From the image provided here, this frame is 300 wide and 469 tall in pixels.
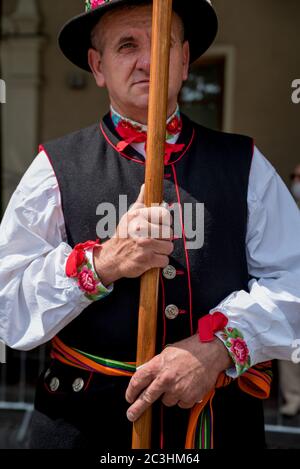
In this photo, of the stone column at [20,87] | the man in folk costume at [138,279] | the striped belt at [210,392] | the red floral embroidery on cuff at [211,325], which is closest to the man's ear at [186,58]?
the man in folk costume at [138,279]

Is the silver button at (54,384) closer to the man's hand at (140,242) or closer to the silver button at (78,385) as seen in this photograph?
the silver button at (78,385)

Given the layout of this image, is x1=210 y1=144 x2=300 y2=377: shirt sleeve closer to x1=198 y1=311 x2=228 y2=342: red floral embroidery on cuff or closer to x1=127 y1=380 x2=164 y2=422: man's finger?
x1=198 y1=311 x2=228 y2=342: red floral embroidery on cuff

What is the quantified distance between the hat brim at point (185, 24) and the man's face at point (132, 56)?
40mm

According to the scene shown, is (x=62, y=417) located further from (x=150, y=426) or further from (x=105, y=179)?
(x=105, y=179)

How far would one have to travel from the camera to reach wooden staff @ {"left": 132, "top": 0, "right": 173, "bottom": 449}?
1.55m

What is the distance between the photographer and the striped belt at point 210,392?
5.69ft

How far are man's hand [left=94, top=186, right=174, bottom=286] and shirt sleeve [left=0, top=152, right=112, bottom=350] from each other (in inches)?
5.8

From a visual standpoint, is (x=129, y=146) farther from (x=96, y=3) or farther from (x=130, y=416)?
(x=130, y=416)

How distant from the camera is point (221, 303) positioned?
1.76 m

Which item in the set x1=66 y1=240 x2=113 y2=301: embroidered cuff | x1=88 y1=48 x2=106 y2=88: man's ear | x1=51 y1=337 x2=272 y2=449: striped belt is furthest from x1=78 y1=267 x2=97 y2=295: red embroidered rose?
x1=88 y1=48 x2=106 y2=88: man's ear

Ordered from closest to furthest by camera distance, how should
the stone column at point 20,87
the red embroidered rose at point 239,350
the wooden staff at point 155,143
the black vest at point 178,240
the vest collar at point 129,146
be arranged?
the wooden staff at point 155,143, the red embroidered rose at point 239,350, the black vest at point 178,240, the vest collar at point 129,146, the stone column at point 20,87

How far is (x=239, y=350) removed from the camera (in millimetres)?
1672

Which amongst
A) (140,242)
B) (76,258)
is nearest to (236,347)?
(140,242)

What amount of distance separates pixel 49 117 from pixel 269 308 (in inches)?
217
